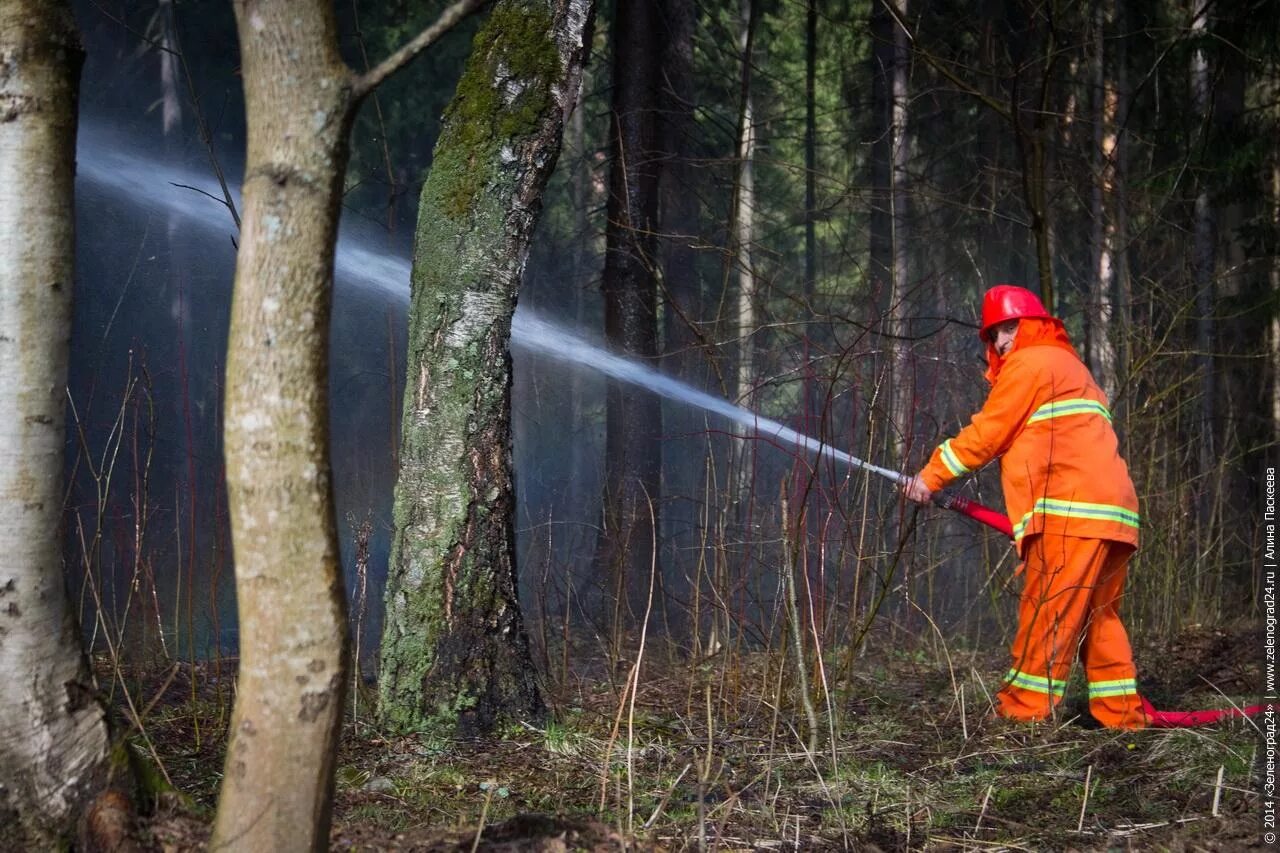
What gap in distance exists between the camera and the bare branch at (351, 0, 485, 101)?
2.27 metres

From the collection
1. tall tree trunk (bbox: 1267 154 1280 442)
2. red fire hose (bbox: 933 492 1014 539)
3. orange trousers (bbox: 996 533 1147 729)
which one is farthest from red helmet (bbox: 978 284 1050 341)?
tall tree trunk (bbox: 1267 154 1280 442)

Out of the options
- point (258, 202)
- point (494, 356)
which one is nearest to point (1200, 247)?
point (494, 356)

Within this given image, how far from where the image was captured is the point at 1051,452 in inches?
198

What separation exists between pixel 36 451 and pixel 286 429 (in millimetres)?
903

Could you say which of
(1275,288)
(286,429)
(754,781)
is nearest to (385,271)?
(754,781)

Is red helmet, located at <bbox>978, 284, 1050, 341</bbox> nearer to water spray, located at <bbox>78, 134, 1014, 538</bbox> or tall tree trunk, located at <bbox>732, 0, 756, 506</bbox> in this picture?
water spray, located at <bbox>78, 134, 1014, 538</bbox>

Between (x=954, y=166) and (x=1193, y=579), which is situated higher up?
(x=954, y=166)

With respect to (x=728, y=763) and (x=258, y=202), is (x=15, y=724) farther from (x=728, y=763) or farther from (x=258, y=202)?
(x=728, y=763)

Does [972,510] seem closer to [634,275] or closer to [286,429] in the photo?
[286,429]

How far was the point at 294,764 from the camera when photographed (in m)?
2.28

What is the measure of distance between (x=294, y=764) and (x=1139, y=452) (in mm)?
6817

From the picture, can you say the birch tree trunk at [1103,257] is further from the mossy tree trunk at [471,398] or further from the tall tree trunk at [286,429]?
the tall tree trunk at [286,429]

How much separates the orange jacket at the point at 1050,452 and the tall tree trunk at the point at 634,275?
3497 mm

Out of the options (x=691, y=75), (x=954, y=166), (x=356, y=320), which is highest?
(x=954, y=166)
